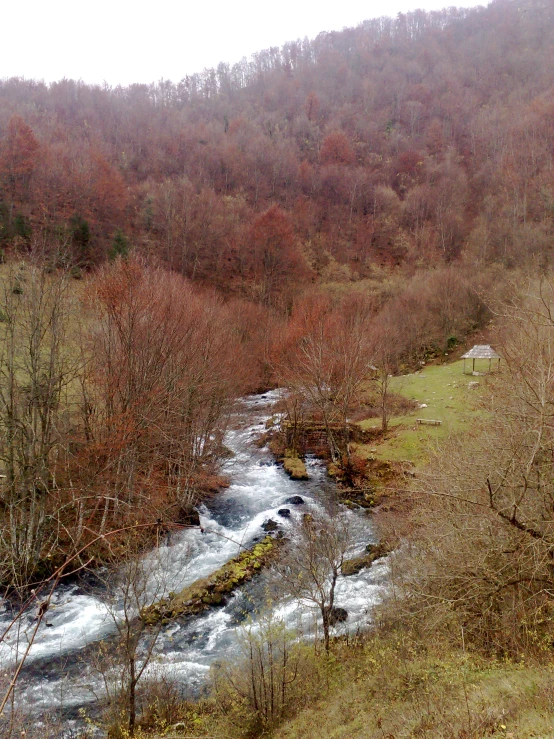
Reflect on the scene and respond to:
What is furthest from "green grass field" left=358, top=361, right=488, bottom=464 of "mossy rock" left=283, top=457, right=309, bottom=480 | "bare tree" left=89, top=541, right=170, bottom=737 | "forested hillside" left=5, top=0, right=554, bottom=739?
"bare tree" left=89, top=541, right=170, bottom=737

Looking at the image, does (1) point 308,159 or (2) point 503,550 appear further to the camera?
(1) point 308,159

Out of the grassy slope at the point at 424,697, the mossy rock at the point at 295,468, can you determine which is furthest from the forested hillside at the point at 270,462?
the mossy rock at the point at 295,468

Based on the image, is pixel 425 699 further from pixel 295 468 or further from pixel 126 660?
pixel 295 468

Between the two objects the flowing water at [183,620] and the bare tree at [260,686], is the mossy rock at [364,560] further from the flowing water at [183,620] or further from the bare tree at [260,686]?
the bare tree at [260,686]

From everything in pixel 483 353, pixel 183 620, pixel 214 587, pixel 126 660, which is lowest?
pixel 214 587

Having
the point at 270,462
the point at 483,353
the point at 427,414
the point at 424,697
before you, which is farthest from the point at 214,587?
the point at 483,353

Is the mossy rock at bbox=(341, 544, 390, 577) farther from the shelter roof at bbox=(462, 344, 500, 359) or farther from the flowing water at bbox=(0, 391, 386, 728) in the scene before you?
the shelter roof at bbox=(462, 344, 500, 359)
